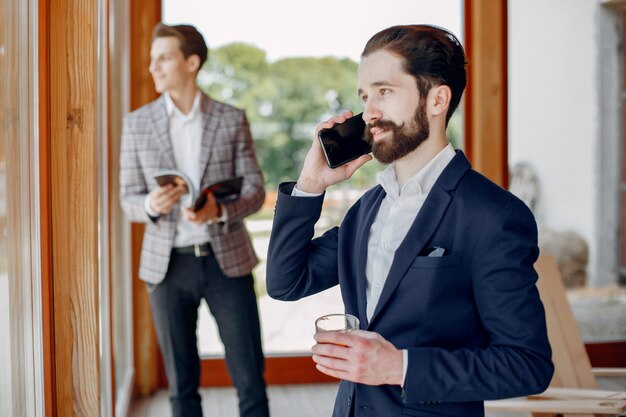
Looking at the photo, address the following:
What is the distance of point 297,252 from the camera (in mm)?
1832

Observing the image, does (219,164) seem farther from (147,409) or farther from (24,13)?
(147,409)

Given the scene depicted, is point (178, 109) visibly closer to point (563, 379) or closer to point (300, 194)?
point (300, 194)

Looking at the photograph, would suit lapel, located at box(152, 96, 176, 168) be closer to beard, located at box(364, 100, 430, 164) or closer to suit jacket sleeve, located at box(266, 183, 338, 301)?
suit jacket sleeve, located at box(266, 183, 338, 301)

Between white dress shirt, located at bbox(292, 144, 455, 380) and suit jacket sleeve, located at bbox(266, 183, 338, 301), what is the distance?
0.16 meters

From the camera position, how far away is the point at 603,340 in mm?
4867

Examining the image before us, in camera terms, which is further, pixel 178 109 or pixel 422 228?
pixel 178 109

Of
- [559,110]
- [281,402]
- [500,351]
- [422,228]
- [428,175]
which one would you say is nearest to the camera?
[500,351]

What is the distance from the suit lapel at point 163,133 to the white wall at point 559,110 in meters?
2.31

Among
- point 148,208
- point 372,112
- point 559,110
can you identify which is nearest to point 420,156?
point 372,112

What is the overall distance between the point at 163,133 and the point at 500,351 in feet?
6.92

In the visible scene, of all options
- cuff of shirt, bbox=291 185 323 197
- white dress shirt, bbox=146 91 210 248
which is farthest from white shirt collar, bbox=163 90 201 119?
cuff of shirt, bbox=291 185 323 197

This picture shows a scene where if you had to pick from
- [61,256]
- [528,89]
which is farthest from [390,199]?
[528,89]

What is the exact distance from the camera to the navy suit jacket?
1507 millimetres

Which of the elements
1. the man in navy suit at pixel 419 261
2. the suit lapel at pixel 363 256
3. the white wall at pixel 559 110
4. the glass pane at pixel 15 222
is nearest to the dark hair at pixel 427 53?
the man in navy suit at pixel 419 261
